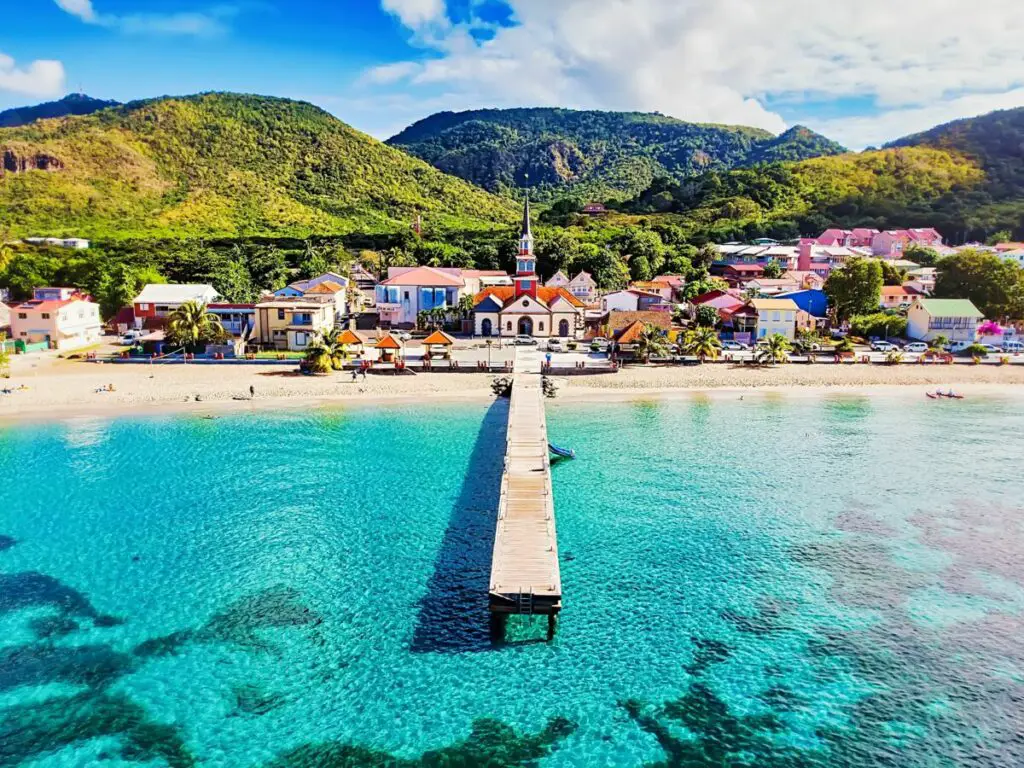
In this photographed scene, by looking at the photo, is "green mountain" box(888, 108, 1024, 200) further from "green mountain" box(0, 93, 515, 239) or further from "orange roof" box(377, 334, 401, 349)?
"orange roof" box(377, 334, 401, 349)

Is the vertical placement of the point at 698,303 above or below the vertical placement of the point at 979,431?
above

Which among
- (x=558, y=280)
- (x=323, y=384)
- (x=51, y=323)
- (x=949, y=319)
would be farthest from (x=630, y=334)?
(x=51, y=323)

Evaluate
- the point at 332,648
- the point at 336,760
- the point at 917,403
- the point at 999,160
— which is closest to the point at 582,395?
the point at 917,403

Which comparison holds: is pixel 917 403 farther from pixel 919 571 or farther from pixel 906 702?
pixel 906 702

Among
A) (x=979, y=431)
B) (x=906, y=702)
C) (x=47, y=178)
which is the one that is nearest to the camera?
→ (x=906, y=702)

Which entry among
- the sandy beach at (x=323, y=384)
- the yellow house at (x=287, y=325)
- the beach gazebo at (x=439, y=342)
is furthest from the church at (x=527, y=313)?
the yellow house at (x=287, y=325)

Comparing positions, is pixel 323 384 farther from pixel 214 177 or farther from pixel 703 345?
pixel 214 177

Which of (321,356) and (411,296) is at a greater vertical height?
(411,296)

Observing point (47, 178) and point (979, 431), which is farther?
point (47, 178)
